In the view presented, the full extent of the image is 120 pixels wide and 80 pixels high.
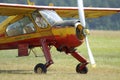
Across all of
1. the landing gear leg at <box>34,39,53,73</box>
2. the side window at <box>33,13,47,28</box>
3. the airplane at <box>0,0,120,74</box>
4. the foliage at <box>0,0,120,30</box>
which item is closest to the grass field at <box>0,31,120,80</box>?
the landing gear leg at <box>34,39,53,73</box>

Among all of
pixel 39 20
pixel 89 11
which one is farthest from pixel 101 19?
pixel 39 20

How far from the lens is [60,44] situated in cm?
1934

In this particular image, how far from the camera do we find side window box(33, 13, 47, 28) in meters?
19.6

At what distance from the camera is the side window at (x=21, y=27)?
20062mm

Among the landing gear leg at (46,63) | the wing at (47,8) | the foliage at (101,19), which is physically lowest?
the landing gear leg at (46,63)

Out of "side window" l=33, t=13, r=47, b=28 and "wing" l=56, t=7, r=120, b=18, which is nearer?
"side window" l=33, t=13, r=47, b=28

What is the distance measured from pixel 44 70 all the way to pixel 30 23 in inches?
79.9

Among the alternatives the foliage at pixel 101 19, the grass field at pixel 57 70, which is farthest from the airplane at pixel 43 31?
the foliage at pixel 101 19

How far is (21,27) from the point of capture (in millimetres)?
20391

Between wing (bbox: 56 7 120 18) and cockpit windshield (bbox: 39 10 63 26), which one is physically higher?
wing (bbox: 56 7 120 18)

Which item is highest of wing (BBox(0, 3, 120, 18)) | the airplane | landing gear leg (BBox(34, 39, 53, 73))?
wing (BBox(0, 3, 120, 18))

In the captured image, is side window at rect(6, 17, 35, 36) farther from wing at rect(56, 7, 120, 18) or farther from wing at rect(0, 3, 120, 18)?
wing at rect(56, 7, 120, 18)

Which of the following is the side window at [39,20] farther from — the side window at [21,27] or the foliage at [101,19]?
the foliage at [101,19]

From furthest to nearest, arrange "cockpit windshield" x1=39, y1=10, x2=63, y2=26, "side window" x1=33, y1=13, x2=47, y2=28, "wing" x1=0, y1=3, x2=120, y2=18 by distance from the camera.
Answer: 1. "side window" x1=33, y1=13, x2=47, y2=28
2. "cockpit windshield" x1=39, y1=10, x2=63, y2=26
3. "wing" x1=0, y1=3, x2=120, y2=18
